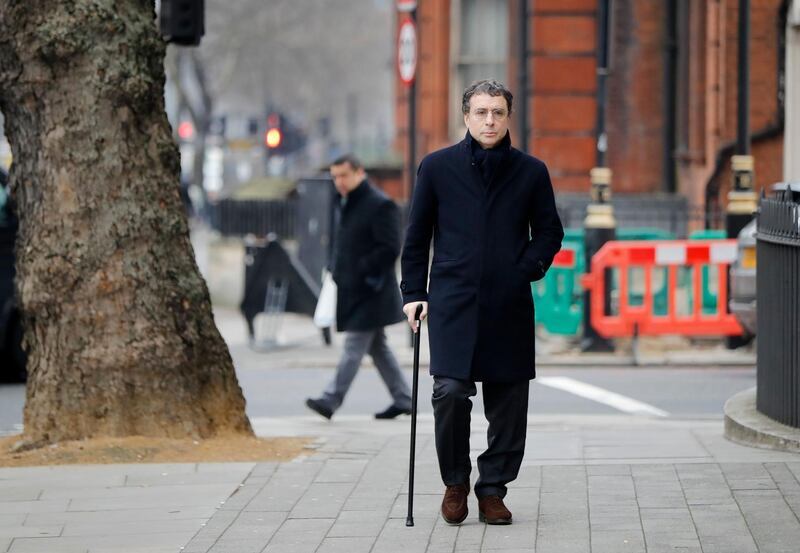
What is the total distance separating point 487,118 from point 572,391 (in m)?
6.89

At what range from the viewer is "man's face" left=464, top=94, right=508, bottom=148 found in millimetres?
6766

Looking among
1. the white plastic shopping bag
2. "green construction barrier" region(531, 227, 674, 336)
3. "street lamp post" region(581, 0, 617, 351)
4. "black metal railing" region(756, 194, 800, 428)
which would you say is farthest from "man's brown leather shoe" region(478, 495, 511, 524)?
"green construction barrier" region(531, 227, 674, 336)

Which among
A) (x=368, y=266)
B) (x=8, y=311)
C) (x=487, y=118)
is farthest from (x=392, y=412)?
(x=487, y=118)

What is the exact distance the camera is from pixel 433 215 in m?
7.00

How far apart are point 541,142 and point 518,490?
Answer: 52.4ft

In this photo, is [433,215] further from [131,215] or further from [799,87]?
[799,87]

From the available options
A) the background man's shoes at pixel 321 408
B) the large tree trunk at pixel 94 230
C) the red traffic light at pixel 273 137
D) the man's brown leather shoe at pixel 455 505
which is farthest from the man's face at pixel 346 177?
the red traffic light at pixel 273 137

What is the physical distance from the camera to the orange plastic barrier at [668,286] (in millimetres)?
15703

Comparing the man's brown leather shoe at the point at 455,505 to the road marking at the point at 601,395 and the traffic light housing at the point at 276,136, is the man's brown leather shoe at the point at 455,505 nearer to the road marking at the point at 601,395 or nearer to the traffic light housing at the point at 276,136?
the road marking at the point at 601,395

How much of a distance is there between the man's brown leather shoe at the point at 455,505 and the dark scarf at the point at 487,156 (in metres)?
1.19

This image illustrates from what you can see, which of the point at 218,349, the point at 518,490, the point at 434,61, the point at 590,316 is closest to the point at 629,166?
the point at 434,61

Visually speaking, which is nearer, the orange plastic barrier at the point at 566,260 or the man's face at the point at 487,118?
the man's face at the point at 487,118

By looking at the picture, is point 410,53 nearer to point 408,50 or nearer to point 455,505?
point 408,50

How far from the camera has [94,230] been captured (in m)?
9.09
